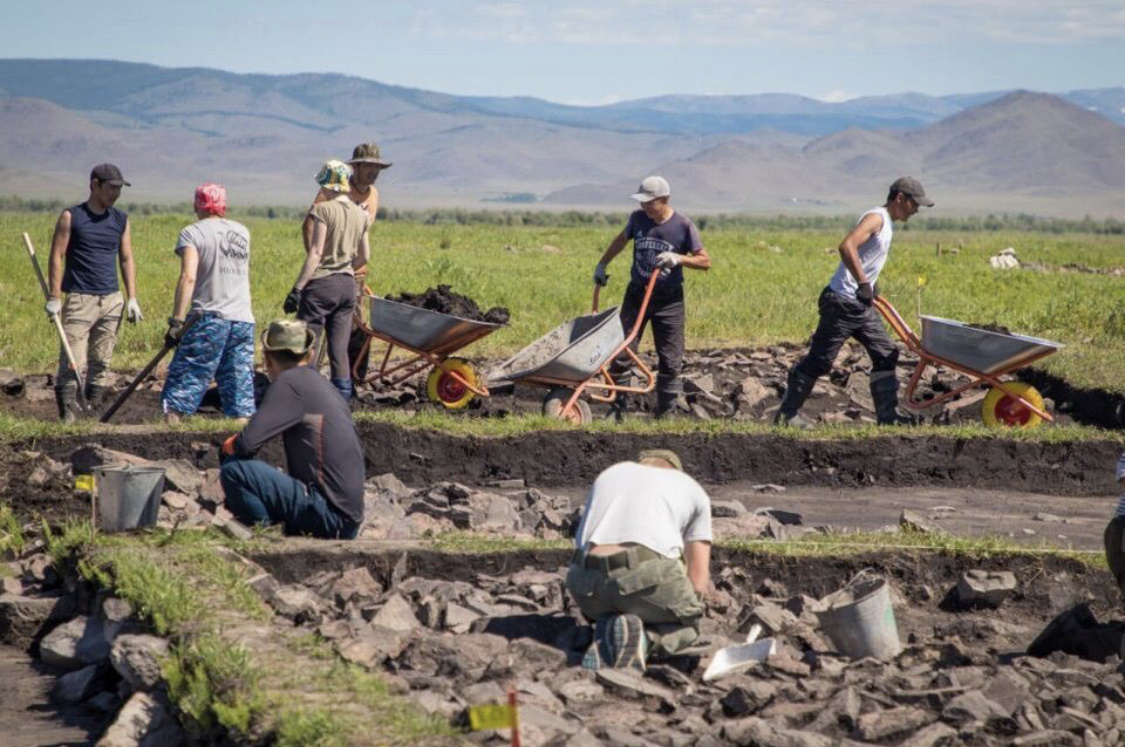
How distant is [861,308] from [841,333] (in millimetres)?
215

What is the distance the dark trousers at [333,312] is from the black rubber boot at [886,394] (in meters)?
3.64

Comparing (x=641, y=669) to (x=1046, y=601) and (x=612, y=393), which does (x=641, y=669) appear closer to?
(x=1046, y=601)

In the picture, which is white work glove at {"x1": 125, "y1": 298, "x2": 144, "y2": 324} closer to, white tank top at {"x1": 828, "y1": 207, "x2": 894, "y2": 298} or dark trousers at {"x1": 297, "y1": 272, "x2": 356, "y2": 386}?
dark trousers at {"x1": 297, "y1": 272, "x2": 356, "y2": 386}

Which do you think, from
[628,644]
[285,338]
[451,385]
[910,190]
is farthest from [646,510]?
[451,385]

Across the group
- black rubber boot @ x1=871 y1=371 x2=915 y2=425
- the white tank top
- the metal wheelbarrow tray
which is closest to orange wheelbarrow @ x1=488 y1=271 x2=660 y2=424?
the metal wheelbarrow tray

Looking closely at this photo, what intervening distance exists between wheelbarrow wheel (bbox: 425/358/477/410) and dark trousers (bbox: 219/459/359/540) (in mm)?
4579

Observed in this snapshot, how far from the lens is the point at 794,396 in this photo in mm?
11492

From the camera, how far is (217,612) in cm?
658

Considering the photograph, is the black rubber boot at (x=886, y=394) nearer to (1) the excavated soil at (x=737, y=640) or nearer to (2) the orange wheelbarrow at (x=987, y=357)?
Answer: (2) the orange wheelbarrow at (x=987, y=357)

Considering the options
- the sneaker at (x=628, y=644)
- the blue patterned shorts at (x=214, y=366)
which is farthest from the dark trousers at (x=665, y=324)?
the sneaker at (x=628, y=644)

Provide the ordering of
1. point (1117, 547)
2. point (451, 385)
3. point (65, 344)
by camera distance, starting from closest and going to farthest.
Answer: point (1117, 547) → point (65, 344) → point (451, 385)

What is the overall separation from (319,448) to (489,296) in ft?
40.1

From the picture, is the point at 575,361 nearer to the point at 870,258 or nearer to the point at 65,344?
the point at 870,258

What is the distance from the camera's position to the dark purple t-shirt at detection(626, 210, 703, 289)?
1155 cm
